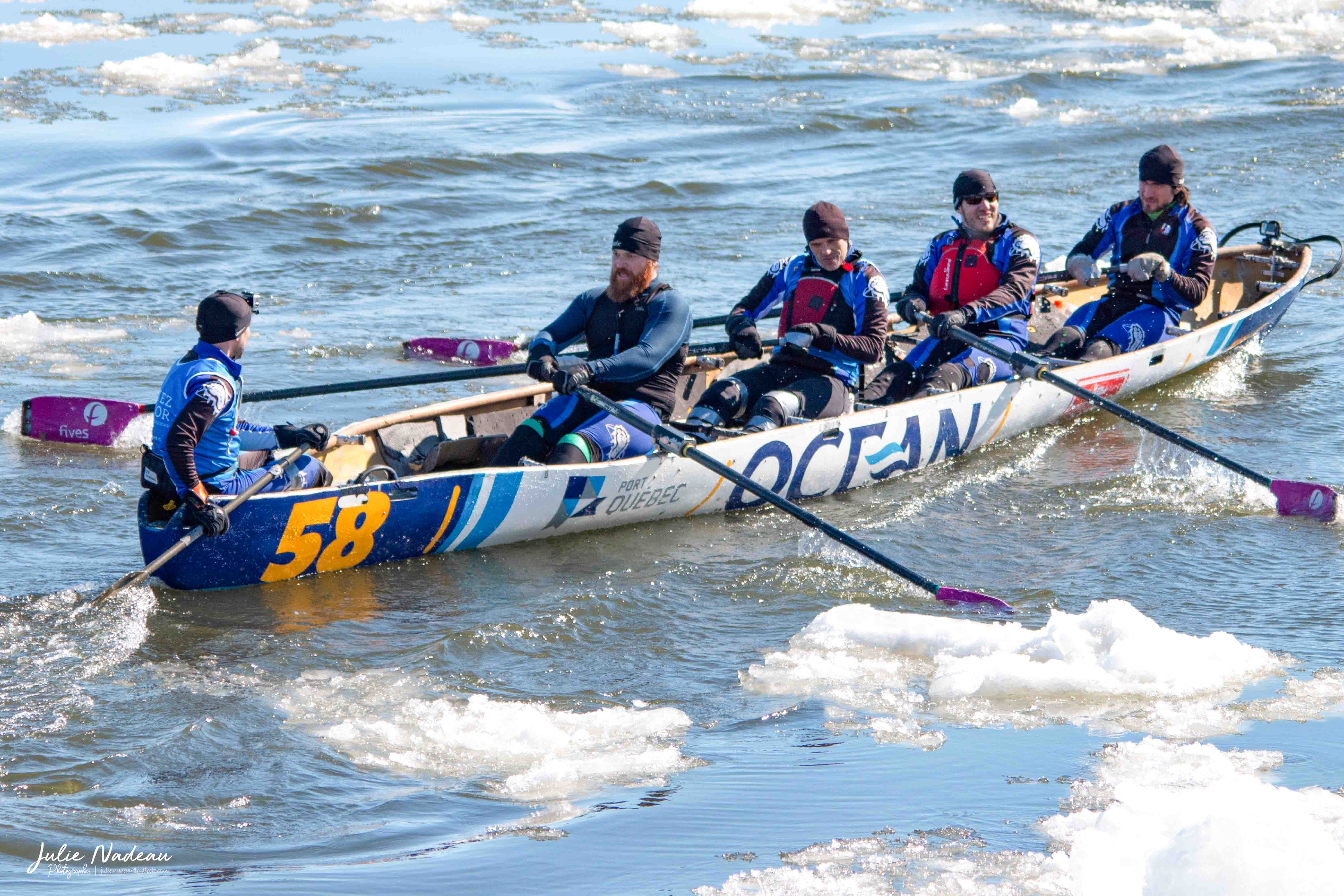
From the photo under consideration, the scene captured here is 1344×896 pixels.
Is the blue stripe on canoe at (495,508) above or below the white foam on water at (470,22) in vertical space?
below

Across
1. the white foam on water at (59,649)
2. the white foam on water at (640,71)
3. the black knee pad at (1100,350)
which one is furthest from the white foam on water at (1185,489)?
the white foam on water at (640,71)

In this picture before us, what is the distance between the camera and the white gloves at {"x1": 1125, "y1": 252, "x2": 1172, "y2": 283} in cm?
1008

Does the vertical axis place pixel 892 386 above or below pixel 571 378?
below

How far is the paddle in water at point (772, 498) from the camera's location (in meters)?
7.04

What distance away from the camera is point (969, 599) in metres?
7.01

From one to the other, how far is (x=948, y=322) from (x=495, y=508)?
10.6 feet

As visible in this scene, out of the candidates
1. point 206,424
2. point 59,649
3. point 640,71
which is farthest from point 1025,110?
point 59,649

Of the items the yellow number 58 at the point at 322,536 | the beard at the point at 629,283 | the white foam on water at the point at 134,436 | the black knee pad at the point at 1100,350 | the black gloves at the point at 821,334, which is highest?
the beard at the point at 629,283

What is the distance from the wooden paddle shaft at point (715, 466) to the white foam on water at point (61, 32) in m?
18.7

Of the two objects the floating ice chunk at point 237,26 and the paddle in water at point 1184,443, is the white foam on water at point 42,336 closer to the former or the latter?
the paddle in water at point 1184,443

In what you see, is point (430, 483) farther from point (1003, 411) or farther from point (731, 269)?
point (731, 269)

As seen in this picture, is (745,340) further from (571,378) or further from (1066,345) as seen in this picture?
(1066,345)

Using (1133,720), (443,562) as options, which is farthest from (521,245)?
(1133,720)

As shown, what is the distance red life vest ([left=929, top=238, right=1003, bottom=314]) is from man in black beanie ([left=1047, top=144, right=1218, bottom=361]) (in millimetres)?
1175
